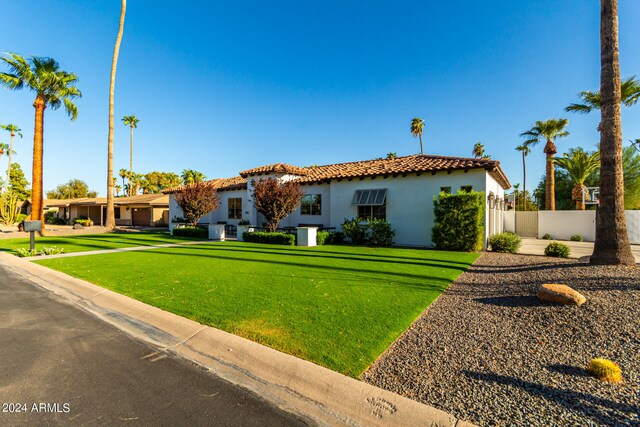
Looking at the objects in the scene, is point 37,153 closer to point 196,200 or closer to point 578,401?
point 196,200

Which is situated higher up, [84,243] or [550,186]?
[550,186]

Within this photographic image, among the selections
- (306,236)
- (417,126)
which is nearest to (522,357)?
(306,236)

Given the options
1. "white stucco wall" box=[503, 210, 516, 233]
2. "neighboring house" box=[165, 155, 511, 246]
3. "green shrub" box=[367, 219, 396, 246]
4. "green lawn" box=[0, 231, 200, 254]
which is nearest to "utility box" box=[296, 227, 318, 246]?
"neighboring house" box=[165, 155, 511, 246]

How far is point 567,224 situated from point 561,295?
71.6ft

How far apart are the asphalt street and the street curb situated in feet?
0.62

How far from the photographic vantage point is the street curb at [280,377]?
2881 mm

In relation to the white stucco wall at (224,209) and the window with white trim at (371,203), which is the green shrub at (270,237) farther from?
the white stucco wall at (224,209)

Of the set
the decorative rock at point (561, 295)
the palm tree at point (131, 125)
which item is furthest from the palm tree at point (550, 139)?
the palm tree at point (131, 125)

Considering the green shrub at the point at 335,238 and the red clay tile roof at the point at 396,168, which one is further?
the green shrub at the point at 335,238

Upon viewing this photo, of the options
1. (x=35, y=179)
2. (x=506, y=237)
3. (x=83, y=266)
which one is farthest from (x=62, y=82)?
(x=506, y=237)

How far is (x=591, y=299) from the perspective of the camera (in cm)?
557

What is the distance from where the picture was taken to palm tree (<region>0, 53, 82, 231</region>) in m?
21.7

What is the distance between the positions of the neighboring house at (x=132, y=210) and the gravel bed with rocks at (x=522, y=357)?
36139mm

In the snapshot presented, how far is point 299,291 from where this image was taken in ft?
23.3
